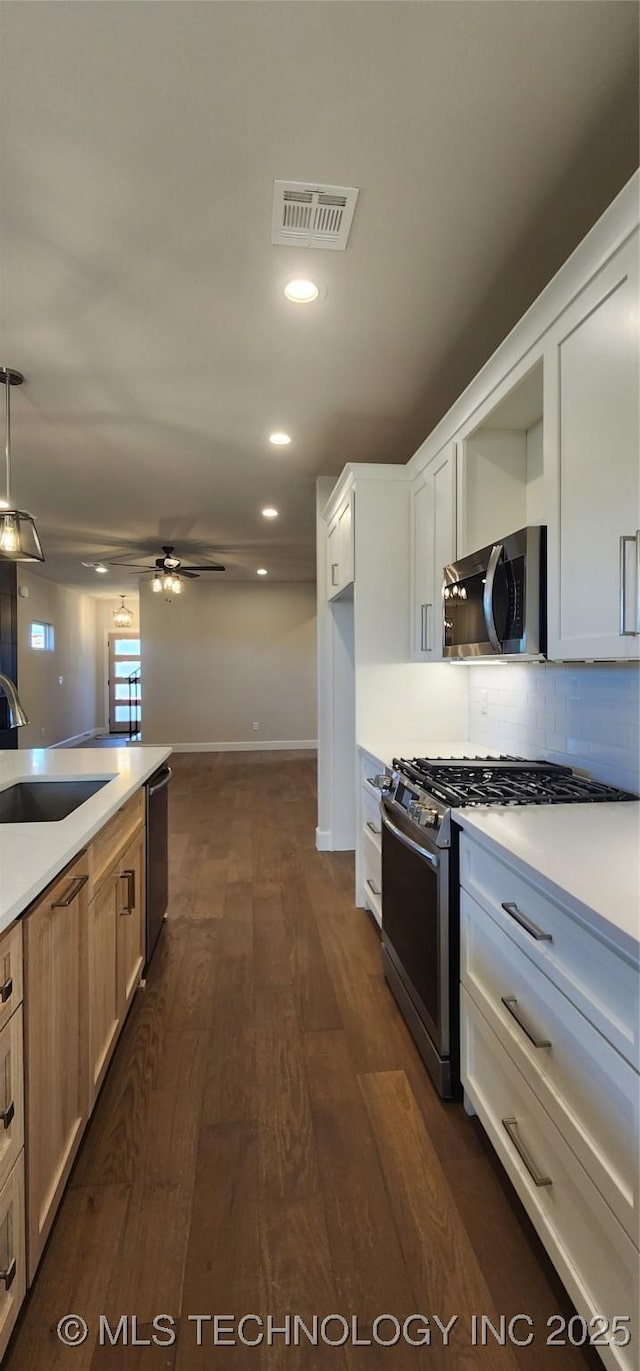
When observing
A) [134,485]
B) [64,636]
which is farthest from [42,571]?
[134,485]

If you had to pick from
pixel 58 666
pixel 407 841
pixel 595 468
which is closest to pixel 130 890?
pixel 407 841

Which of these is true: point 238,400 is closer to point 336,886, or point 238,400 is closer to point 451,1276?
point 336,886

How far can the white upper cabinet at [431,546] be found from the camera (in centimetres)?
246

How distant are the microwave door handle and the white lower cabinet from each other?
70cm

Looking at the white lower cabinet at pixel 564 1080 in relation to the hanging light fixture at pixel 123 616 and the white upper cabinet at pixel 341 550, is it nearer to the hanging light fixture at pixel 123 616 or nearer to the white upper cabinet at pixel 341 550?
the white upper cabinet at pixel 341 550

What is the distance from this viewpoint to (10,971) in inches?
41.8

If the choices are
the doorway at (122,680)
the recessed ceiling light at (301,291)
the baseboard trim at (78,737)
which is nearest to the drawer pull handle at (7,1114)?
the recessed ceiling light at (301,291)

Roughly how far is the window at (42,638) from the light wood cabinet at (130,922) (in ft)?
21.7

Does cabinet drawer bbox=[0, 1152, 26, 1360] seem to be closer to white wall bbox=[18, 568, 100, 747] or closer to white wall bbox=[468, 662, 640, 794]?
white wall bbox=[468, 662, 640, 794]

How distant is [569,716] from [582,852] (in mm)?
963

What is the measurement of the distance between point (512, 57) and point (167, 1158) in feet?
9.30

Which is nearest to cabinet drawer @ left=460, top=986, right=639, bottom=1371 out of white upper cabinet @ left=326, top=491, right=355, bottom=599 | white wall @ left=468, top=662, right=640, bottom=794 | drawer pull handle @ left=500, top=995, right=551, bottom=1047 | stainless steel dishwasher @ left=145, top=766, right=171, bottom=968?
drawer pull handle @ left=500, top=995, right=551, bottom=1047

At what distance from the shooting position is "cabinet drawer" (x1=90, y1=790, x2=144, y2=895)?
1689 millimetres

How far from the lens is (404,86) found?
1.33 meters
